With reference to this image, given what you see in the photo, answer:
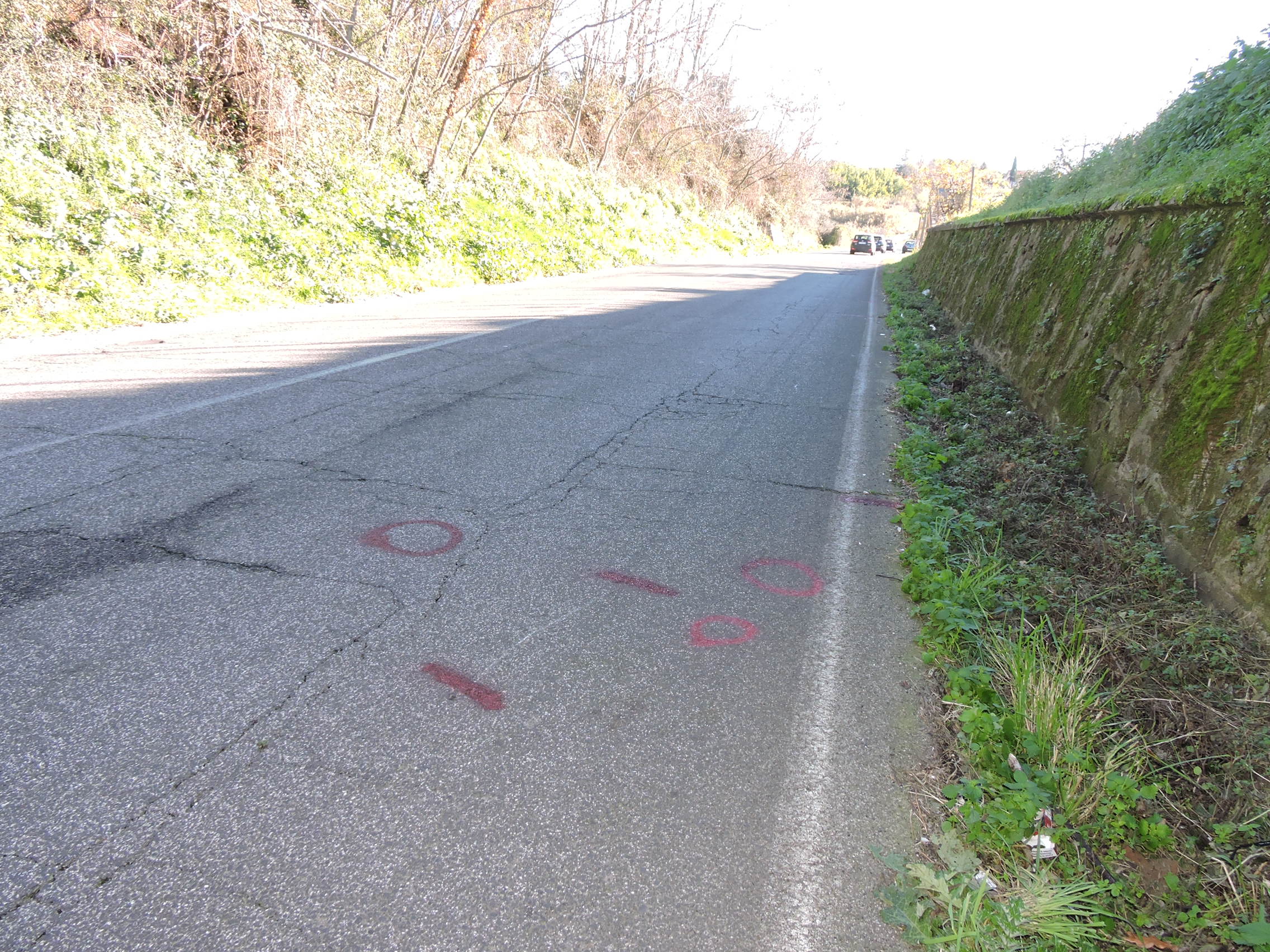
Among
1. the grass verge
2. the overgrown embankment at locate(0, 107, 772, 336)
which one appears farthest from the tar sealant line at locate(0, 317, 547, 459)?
the grass verge

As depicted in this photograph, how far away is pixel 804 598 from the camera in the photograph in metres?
3.64

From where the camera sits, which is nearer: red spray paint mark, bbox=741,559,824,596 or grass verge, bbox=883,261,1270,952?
grass verge, bbox=883,261,1270,952

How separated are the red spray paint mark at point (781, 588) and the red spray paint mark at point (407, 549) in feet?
4.77

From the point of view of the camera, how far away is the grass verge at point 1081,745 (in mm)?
2057

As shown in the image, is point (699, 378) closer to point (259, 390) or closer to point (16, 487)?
point (259, 390)

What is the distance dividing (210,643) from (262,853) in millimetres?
1074

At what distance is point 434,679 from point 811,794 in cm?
136

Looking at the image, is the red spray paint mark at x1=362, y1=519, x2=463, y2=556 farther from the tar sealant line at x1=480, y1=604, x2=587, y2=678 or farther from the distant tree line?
the distant tree line

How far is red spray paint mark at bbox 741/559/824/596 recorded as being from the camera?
12.1 ft

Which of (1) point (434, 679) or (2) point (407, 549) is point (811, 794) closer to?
(1) point (434, 679)

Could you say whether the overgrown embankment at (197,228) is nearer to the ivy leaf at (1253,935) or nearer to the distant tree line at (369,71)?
the distant tree line at (369,71)

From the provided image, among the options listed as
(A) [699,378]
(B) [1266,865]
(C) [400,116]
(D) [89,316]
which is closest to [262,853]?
(B) [1266,865]

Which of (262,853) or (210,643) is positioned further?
(210,643)

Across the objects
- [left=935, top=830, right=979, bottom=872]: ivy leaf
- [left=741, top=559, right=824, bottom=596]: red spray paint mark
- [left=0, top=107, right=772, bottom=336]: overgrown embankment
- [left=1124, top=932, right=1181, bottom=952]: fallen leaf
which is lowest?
[left=1124, top=932, right=1181, bottom=952]: fallen leaf
